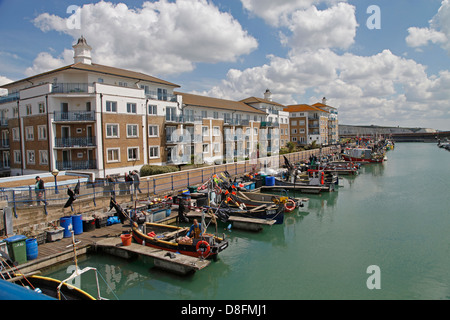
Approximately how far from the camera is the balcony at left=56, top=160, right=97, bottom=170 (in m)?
29.4

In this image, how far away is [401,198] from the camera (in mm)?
29469

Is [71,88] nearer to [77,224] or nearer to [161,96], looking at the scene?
[161,96]

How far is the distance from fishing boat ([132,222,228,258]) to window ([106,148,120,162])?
637 inches

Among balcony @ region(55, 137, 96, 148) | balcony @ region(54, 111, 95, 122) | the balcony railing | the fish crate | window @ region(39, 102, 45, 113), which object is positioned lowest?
the fish crate

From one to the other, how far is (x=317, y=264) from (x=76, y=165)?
964 inches

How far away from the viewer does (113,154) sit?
1220 inches

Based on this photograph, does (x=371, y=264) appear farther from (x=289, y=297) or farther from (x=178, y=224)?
(x=178, y=224)

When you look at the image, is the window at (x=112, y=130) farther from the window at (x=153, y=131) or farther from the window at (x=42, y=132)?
the window at (x=42, y=132)

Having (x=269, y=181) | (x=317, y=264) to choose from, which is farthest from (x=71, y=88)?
(x=317, y=264)

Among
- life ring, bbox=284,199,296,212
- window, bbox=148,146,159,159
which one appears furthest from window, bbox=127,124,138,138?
life ring, bbox=284,199,296,212

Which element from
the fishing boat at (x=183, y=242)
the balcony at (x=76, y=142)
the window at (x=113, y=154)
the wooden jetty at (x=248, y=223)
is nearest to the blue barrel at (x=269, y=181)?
the wooden jetty at (x=248, y=223)

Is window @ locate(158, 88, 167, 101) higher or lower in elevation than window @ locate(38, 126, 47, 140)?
higher

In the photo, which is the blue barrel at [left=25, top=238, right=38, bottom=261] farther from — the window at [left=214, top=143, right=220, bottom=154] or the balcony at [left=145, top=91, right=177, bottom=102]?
the window at [left=214, top=143, right=220, bottom=154]
